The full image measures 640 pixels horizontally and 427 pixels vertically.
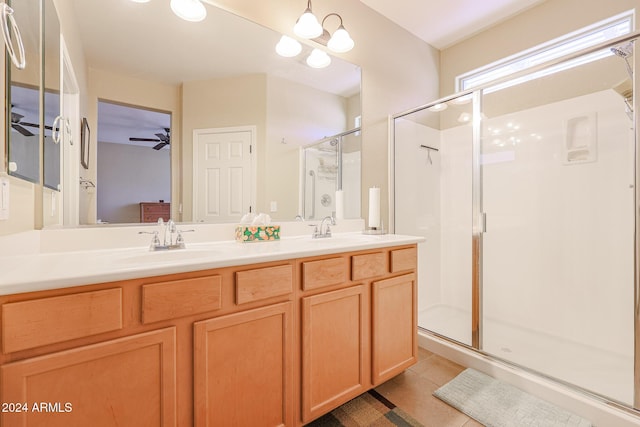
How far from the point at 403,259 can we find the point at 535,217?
4.87 feet

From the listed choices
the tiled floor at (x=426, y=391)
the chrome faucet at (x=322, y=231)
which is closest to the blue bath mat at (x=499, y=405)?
the tiled floor at (x=426, y=391)

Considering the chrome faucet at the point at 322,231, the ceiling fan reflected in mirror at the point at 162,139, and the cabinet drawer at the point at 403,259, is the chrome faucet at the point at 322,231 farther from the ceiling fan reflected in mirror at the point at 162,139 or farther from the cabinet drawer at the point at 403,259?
the ceiling fan reflected in mirror at the point at 162,139

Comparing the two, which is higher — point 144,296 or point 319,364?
point 144,296

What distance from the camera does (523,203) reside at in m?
2.41

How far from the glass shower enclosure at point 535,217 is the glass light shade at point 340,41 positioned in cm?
83

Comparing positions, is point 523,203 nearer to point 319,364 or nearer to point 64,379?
point 319,364

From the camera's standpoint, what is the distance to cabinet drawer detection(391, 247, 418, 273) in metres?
1.62

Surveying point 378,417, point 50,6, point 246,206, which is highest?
point 50,6

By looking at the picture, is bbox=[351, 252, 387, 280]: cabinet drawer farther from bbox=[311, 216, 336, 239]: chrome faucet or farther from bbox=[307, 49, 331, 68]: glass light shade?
bbox=[307, 49, 331, 68]: glass light shade

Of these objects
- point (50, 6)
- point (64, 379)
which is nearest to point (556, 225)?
point (64, 379)

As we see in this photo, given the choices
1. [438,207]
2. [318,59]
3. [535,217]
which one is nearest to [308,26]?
[318,59]

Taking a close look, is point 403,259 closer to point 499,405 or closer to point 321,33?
point 499,405

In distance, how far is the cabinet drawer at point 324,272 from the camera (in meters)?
1.25

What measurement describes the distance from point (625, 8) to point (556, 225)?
5.04ft
